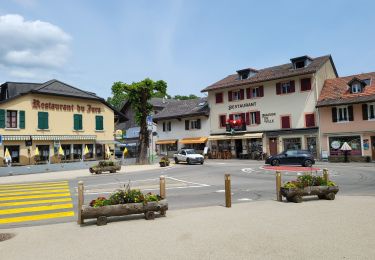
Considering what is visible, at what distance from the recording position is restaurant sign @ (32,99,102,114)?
112 ft

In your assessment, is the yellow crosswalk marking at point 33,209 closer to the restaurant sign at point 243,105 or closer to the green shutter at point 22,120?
the green shutter at point 22,120

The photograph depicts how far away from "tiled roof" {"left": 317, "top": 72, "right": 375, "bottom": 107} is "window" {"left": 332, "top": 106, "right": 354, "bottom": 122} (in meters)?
0.88

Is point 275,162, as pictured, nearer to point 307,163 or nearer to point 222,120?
point 307,163

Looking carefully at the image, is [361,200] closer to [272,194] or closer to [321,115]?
[272,194]

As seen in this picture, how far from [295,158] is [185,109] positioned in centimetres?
2442

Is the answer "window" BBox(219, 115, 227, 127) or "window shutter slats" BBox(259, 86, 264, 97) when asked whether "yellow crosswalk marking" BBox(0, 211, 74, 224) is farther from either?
"window" BBox(219, 115, 227, 127)

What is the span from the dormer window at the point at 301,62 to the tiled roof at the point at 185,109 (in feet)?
41.9

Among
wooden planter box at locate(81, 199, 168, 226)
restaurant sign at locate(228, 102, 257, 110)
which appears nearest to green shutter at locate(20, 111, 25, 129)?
restaurant sign at locate(228, 102, 257, 110)

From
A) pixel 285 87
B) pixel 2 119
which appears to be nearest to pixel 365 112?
pixel 285 87

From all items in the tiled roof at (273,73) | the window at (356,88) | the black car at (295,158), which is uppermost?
the tiled roof at (273,73)

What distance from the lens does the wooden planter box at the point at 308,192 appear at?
37.7 feet

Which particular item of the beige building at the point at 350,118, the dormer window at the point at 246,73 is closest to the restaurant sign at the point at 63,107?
the dormer window at the point at 246,73

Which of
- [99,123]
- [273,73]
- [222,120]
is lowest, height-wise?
[99,123]

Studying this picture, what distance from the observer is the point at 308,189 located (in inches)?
464
